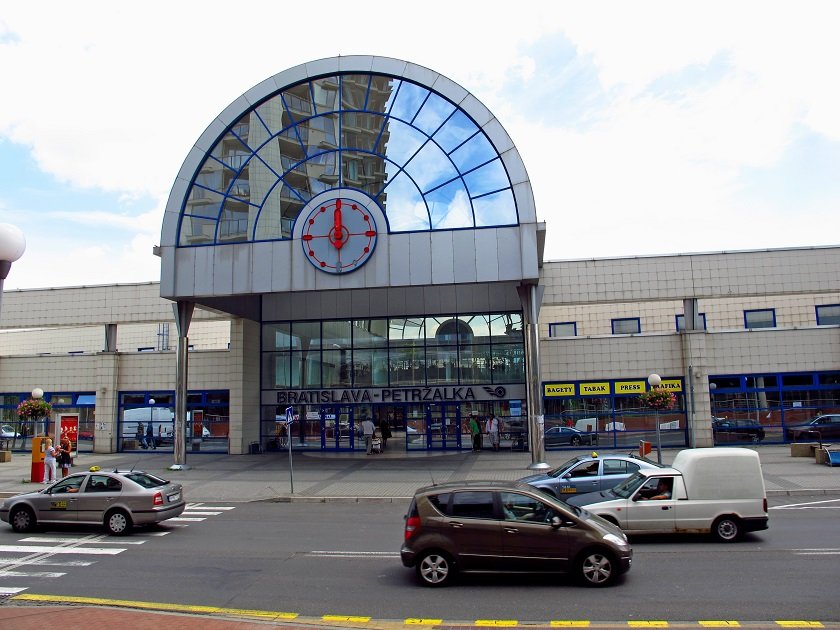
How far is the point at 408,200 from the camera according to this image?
23594 millimetres

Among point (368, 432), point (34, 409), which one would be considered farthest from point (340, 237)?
point (34, 409)

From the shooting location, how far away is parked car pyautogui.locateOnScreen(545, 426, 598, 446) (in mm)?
28953

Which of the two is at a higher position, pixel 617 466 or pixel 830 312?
pixel 830 312

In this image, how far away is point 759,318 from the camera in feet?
114

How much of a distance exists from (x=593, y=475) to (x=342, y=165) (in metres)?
14.6

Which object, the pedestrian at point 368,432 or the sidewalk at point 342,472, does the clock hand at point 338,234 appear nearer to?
the sidewalk at point 342,472

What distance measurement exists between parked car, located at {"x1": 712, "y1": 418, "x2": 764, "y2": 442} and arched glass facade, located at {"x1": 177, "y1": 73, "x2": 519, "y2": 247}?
551 inches

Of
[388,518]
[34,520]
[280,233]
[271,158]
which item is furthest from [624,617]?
[271,158]

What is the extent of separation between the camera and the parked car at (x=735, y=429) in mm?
28625

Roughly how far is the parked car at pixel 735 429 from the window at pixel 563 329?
390 inches

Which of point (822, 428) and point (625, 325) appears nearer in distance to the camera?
point (822, 428)

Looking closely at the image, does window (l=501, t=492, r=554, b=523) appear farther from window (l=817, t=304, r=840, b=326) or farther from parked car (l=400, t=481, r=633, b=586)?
window (l=817, t=304, r=840, b=326)

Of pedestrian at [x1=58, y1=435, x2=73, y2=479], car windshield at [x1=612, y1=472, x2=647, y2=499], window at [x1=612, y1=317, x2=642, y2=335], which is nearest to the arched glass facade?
pedestrian at [x1=58, y1=435, x2=73, y2=479]

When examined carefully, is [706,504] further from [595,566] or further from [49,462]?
[49,462]
